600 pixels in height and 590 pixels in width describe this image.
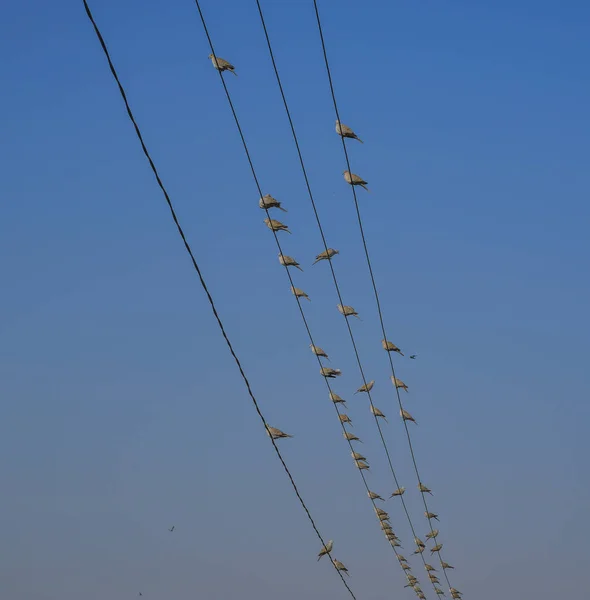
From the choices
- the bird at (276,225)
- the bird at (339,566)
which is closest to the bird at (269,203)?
→ the bird at (276,225)

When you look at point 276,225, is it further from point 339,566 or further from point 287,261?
point 339,566

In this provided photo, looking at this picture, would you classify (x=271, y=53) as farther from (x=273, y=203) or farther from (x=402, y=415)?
(x=402, y=415)

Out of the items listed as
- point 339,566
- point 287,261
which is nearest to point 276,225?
point 287,261

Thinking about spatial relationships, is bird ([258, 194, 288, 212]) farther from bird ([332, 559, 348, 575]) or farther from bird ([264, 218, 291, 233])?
bird ([332, 559, 348, 575])

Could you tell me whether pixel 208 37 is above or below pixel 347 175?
below

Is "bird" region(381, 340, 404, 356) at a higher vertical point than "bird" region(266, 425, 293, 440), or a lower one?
higher

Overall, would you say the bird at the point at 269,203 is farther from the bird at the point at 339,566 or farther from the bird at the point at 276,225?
the bird at the point at 339,566

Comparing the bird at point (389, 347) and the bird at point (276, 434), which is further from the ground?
the bird at point (389, 347)

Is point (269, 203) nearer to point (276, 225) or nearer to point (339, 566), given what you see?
point (276, 225)

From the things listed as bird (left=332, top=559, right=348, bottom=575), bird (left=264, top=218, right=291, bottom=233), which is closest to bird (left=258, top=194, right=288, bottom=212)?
bird (left=264, top=218, right=291, bottom=233)

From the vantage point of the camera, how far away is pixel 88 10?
10625 millimetres

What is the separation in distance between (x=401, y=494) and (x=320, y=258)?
1048 cm

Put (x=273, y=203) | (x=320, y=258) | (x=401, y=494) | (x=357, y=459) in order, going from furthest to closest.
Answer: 1. (x=401, y=494)
2. (x=357, y=459)
3. (x=320, y=258)
4. (x=273, y=203)

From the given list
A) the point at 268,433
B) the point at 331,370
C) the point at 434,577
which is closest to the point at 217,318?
the point at 268,433
